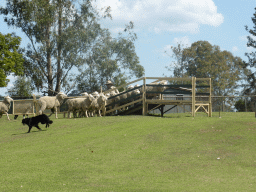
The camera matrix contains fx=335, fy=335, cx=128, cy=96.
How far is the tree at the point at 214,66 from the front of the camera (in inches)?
2103

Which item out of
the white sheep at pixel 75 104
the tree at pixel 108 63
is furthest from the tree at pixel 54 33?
the white sheep at pixel 75 104

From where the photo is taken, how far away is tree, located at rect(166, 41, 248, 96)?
175 feet

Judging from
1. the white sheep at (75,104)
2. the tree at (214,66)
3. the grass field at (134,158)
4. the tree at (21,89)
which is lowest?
the grass field at (134,158)

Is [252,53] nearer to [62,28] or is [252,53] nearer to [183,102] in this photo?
[62,28]

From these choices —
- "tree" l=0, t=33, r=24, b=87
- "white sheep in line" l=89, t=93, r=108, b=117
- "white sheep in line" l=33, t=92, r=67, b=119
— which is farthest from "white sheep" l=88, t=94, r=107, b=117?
"tree" l=0, t=33, r=24, b=87

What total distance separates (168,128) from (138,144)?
250cm

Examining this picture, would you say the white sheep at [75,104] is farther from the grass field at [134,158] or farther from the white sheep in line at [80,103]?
the grass field at [134,158]

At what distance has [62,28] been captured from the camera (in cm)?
3988

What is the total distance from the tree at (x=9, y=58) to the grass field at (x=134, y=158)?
22.1 meters

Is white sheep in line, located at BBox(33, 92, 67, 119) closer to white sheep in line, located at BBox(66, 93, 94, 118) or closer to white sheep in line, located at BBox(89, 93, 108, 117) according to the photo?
white sheep in line, located at BBox(66, 93, 94, 118)

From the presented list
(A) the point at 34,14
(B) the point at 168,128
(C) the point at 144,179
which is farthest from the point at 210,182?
(A) the point at 34,14

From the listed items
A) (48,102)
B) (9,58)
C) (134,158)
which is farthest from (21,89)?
(134,158)

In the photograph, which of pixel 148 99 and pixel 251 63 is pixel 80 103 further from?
pixel 251 63

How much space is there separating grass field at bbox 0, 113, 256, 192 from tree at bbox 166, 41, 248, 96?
132 feet
